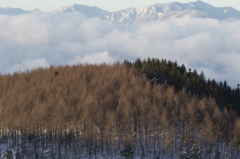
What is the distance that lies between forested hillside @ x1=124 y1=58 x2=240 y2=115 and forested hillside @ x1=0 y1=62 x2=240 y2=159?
449 cm

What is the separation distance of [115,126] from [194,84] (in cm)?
4172

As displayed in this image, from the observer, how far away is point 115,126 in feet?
242

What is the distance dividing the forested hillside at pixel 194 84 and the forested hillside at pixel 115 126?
449 cm

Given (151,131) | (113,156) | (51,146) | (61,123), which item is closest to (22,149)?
(51,146)

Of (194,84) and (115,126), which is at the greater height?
(194,84)

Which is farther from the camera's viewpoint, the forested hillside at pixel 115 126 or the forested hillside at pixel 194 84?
the forested hillside at pixel 194 84

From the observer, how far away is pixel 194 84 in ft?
318

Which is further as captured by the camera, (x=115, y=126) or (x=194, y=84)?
(x=194, y=84)

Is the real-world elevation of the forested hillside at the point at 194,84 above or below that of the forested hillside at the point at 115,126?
above

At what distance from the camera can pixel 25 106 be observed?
3238 inches

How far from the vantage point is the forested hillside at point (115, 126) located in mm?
71375

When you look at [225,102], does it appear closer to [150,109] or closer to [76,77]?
[150,109]

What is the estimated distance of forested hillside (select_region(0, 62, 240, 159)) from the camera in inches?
2810

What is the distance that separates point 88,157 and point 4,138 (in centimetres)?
3178
